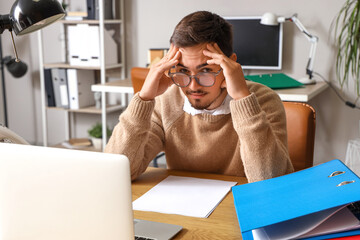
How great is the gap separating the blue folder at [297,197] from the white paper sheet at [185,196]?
116mm

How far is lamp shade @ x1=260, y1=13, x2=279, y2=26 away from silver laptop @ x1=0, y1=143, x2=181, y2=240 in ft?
8.46

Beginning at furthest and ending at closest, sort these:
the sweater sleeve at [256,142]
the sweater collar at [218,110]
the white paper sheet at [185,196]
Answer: the sweater collar at [218,110] < the sweater sleeve at [256,142] < the white paper sheet at [185,196]

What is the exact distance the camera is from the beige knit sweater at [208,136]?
4.33ft

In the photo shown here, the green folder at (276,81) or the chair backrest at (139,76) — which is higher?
the chair backrest at (139,76)

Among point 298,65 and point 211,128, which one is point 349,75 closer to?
point 298,65

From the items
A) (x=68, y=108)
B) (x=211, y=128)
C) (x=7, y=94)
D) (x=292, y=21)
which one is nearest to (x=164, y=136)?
(x=211, y=128)

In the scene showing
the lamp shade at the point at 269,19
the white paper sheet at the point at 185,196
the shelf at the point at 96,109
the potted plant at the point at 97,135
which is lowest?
the potted plant at the point at 97,135

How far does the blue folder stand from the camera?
32.4 inches

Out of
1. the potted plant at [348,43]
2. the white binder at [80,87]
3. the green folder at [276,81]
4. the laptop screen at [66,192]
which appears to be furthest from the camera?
the white binder at [80,87]

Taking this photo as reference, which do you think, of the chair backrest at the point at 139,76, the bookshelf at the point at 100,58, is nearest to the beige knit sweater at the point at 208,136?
the chair backrest at the point at 139,76

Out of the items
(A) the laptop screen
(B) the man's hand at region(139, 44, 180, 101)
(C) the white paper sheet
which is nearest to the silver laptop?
(A) the laptop screen

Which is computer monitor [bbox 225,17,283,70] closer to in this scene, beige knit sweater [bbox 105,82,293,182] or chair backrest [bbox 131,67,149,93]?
chair backrest [bbox 131,67,149,93]

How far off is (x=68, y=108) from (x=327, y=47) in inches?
82.4

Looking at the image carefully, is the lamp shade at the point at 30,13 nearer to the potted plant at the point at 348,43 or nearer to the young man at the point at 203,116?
the young man at the point at 203,116
